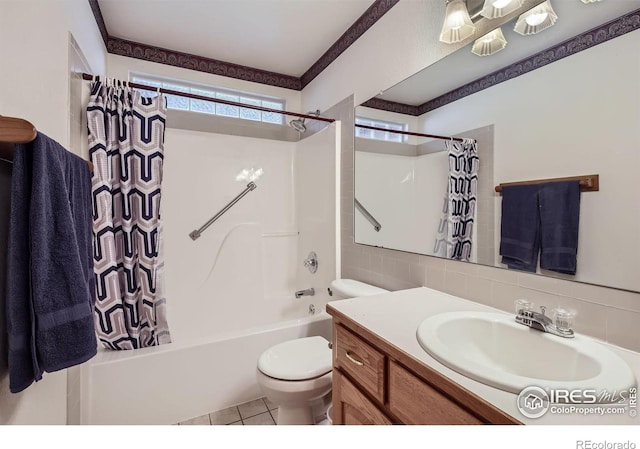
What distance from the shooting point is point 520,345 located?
0.85 m

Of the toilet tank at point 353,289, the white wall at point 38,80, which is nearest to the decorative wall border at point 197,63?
the white wall at point 38,80

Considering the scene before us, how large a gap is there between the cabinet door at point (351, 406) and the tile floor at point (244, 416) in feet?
2.14

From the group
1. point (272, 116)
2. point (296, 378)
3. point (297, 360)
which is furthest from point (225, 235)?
point (296, 378)

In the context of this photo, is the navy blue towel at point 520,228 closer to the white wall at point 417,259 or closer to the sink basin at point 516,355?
the white wall at point 417,259

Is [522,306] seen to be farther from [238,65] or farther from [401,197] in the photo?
[238,65]

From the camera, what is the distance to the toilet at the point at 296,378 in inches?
48.5

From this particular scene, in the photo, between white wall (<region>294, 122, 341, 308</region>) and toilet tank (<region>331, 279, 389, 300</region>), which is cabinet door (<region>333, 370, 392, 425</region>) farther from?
white wall (<region>294, 122, 341, 308</region>)

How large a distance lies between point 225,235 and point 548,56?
7.40 feet

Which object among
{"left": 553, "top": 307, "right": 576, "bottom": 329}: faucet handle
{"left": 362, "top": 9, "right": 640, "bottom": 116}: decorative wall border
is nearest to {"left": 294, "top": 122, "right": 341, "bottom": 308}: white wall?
{"left": 362, "top": 9, "right": 640, "bottom": 116}: decorative wall border

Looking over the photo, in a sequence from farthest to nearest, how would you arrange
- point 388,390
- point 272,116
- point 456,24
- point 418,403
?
1. point 272,116
2. point 456,24
3. point 388,390
4. point 418,403

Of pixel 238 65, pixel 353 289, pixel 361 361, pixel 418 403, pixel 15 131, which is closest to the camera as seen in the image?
pixel 15 131

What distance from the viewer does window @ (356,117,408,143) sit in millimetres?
1567

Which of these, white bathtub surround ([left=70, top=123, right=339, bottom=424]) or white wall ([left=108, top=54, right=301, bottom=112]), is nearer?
white bathtub surround ([left=70, top=123, right=339, bottom=424])

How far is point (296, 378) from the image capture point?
1.23 m
